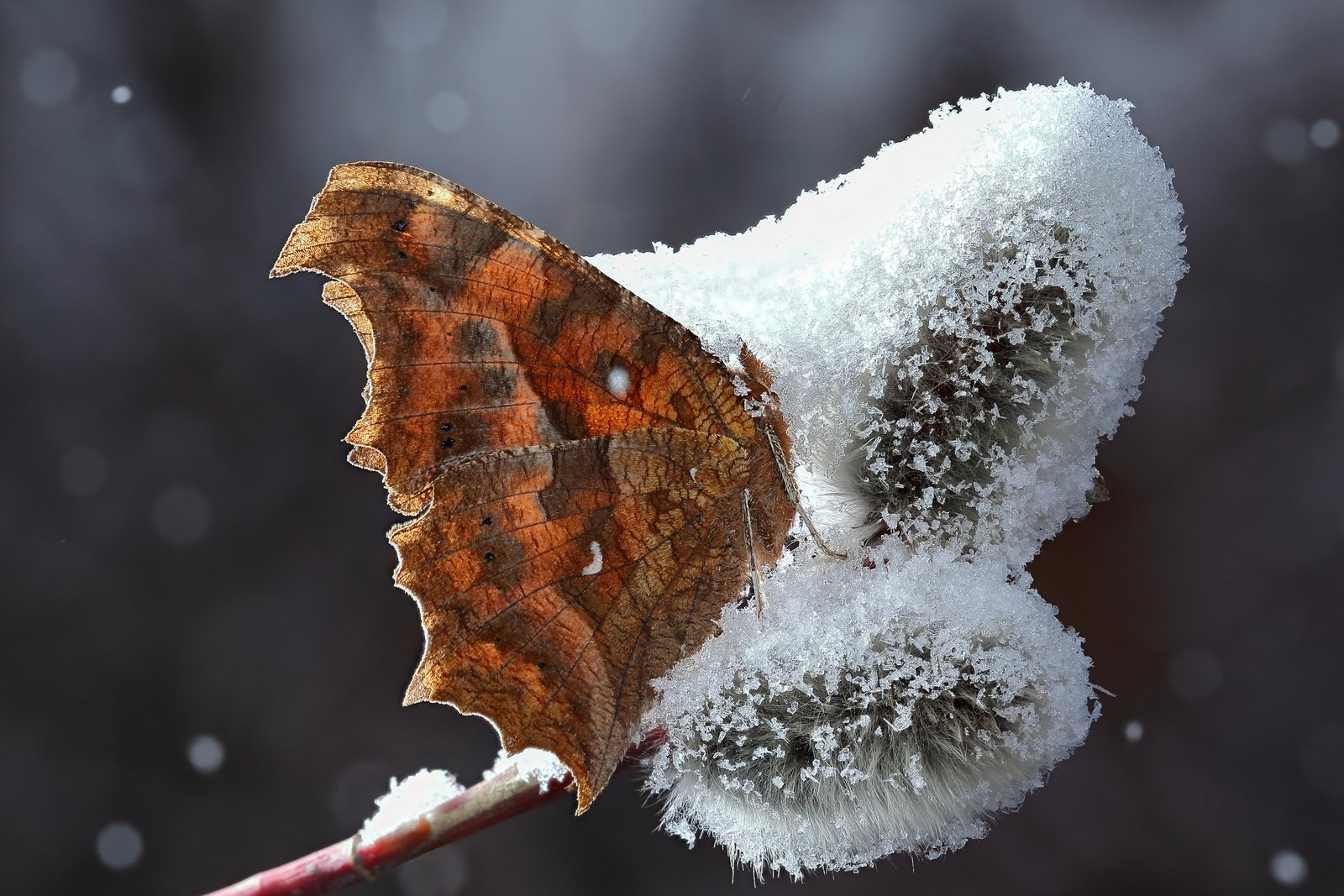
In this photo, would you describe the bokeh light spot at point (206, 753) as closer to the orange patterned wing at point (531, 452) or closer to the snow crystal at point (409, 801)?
the snow crystal at point (409, 801)

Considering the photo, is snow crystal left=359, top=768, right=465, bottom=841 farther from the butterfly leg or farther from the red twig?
the butterfly leg

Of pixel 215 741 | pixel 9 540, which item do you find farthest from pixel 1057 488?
pixel 9 540

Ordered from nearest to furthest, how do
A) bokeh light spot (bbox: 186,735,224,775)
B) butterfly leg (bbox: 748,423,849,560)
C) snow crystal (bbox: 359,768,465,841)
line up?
butterfly leg (bbox: 748,423,849,560) → snow crystal (bbox: 359,768,465,841) → bokeh light spot (bbox: 186,735,224,775)

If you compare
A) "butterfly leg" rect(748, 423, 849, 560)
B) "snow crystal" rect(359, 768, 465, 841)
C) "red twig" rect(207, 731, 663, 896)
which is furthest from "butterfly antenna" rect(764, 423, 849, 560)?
"snow crystal" rect(359, 768, 465, 841)

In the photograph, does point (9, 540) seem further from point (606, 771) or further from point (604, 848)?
point (606, 771)

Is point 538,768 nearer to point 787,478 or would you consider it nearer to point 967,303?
point 787,478

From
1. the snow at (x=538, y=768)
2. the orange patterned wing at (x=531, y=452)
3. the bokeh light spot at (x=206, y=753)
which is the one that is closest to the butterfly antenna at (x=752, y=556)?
the orange patterned wing at (x=531, y=452)
